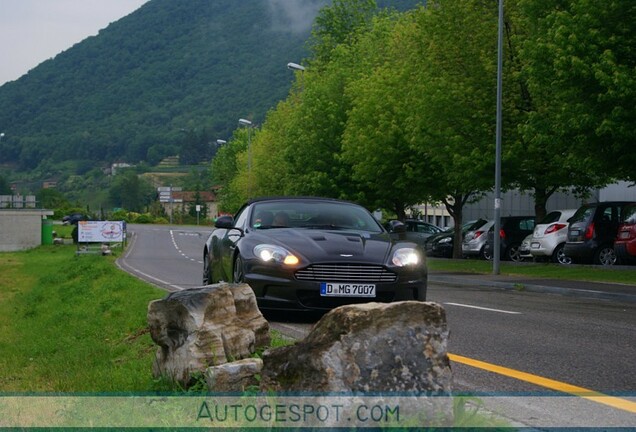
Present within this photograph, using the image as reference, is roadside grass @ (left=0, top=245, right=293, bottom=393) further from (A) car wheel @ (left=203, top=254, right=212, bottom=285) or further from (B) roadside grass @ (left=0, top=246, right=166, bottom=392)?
(A) car wheel @ (left=203, top=254, right=212, bottom=285)

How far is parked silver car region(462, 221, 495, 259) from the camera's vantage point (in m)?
36.3

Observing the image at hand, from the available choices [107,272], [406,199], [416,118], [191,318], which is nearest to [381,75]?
[406,199]

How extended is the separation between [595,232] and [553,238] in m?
3.10

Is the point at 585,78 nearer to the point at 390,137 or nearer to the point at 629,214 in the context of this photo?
the point at 629,214

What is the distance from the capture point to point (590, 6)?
21500 millimetres

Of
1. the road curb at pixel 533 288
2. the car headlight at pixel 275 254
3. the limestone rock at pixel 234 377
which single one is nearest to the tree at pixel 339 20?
the road curb at pixel 533 288

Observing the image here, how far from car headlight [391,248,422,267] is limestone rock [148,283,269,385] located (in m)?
3.74

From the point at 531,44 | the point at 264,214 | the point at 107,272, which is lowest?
the point at 107,272

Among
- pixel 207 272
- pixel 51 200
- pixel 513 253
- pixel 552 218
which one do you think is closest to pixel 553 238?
pixel 552 218

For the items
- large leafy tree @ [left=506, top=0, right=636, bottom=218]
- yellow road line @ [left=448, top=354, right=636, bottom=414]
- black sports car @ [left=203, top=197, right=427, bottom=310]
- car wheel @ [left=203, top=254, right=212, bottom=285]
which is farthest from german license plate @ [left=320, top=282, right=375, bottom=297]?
large leafy tree @ [left=506, top=0, right=636, bottom=218]

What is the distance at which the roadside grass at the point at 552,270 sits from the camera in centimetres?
2311

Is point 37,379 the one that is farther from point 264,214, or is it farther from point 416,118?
point 416,118

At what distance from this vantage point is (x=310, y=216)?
39.7 ft

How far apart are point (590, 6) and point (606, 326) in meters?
11.8
